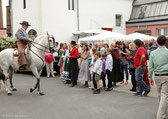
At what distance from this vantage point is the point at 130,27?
100 ft

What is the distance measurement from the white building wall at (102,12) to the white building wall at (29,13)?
17.2 ft

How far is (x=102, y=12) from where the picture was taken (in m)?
28.0

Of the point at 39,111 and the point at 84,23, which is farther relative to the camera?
the point at 84,23

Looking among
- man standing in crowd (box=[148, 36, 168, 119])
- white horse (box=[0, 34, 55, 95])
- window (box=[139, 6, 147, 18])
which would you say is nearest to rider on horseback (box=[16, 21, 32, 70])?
white horse (box=[0, 34, 55, 95])

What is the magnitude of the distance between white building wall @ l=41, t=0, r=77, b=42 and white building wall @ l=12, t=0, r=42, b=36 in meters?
0.89

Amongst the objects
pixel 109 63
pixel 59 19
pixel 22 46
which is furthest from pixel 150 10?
pixel 22 46

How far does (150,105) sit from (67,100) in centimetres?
274

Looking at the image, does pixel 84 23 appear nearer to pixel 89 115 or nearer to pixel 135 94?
pixel 135 94

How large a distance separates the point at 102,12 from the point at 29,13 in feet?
31.1

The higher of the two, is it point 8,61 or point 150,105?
point 8,61

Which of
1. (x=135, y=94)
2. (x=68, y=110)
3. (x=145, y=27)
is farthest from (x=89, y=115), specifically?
(x=145, y=27)

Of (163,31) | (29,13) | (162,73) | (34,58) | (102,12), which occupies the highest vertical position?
(102,12)

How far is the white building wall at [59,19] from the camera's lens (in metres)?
23.0

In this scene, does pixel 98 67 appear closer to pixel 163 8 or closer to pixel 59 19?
pixel 59 19
